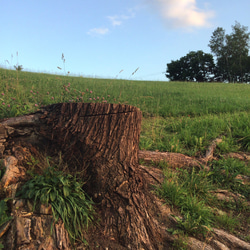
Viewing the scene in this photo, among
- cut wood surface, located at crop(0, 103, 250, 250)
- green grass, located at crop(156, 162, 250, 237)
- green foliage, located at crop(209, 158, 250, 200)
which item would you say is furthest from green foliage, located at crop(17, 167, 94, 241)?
green foliage, located at crop(209, 158, 250, 200)

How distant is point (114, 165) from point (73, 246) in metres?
0.95

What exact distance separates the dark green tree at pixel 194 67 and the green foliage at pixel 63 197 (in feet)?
139

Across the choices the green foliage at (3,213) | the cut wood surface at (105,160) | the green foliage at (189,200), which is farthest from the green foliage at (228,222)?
the green foliage at (3,213)

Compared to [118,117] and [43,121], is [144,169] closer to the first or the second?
[118,117]

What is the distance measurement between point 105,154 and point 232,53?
46977 millimetres

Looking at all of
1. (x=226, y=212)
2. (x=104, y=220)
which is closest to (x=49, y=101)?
(x=104, y=220)

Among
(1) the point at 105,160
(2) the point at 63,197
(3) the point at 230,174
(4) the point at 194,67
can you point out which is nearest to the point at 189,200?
(1) the point at 105,160

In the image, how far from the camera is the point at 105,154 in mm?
2656

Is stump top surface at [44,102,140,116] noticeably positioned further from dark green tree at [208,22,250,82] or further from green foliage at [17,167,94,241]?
dark green tree at [208,22,250,82]

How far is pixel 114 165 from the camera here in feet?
8.70

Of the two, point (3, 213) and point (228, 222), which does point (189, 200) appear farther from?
point (3, 213)

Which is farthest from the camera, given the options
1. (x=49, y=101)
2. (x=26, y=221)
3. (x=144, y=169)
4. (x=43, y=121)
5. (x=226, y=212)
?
(x=49, y=101)

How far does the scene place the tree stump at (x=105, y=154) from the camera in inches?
95.6

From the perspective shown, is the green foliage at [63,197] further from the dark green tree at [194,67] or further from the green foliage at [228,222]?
the dark green tree at [194,67]
